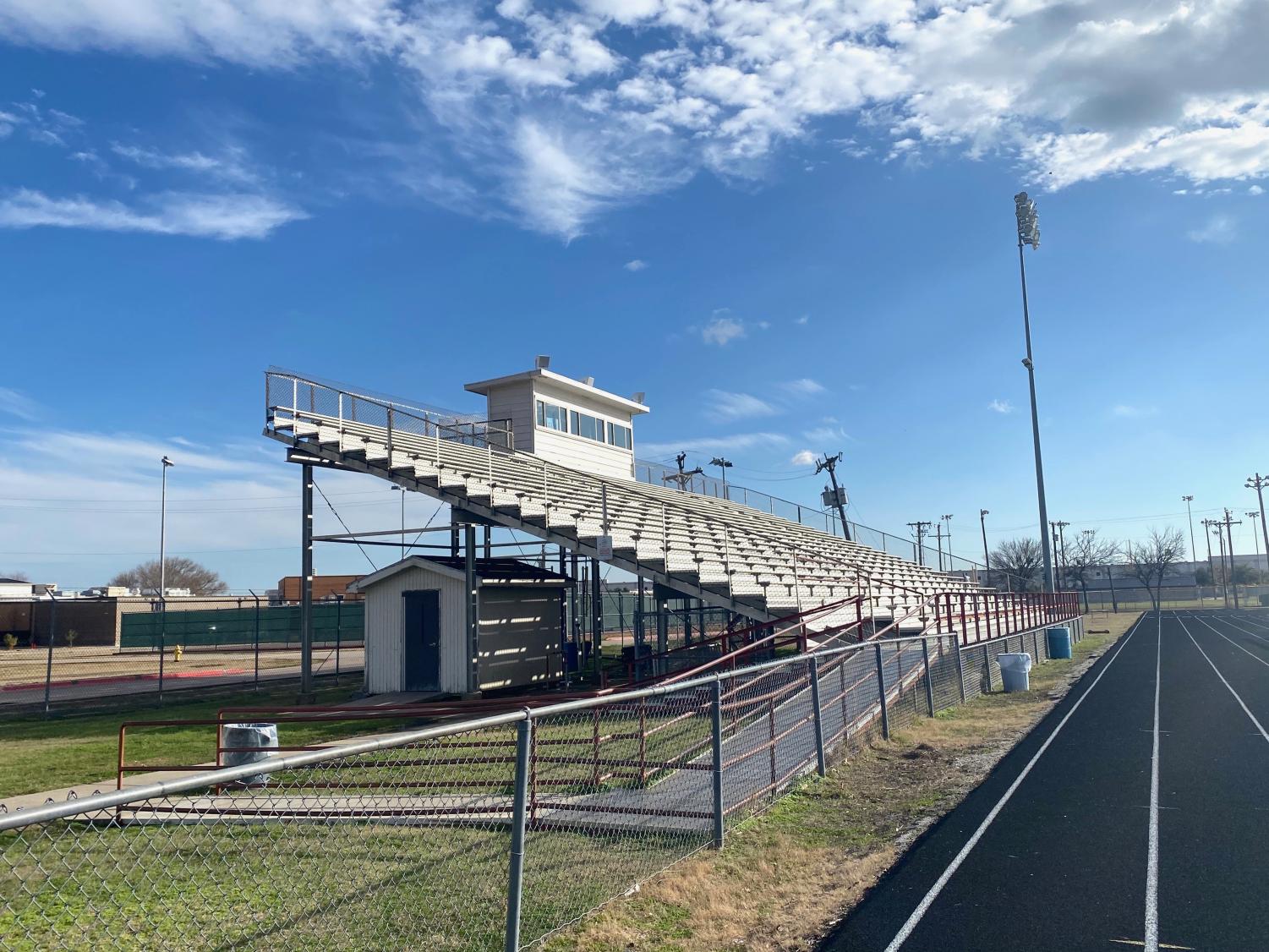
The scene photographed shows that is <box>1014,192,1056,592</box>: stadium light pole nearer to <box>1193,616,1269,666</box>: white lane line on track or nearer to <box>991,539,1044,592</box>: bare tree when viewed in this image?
<box>1193,616,1269,666</box>: white lane line on track

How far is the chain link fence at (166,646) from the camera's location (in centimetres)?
2933

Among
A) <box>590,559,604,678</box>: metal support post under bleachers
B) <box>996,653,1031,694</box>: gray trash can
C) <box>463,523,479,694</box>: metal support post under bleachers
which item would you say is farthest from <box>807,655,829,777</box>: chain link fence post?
<box>590,559,604,678</box>: metal support post under bleachers

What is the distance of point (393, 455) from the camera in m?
21.5

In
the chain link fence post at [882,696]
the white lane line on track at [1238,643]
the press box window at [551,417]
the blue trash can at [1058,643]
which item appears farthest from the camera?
the press box window at [551,417]

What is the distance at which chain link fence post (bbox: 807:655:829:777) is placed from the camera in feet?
32.7

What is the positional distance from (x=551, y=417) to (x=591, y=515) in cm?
778

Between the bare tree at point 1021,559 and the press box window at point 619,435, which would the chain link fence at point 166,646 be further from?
the bare tree at point 1021,559

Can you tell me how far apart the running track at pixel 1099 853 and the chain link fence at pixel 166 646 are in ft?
69.2

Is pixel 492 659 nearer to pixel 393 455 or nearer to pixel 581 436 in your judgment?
pixel 393 455

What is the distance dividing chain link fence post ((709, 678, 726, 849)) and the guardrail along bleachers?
1156 cm

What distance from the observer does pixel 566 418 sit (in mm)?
30141

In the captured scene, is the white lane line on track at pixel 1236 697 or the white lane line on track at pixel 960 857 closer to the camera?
the white lane line on track at pixel 960 857

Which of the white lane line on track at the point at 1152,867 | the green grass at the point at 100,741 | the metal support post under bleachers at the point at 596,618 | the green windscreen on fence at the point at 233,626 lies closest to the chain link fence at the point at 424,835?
the green grass at the point at 100,741

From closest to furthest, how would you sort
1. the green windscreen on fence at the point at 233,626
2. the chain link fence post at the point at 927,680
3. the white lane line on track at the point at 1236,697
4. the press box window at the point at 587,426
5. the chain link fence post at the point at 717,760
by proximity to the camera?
the chain link fence post at the point at 717,760 → the white lane line on track at the point at 1236,697 → the chain link fence post at the point at 927,680 → the press box window at the point at 587,426 → the green windscreen on fence at the point at 233,626
